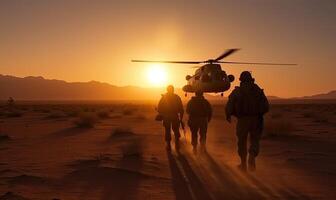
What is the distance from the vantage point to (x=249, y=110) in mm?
9219

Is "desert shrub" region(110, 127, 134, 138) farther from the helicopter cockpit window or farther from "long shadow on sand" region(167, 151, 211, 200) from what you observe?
the helicopter cockpit window

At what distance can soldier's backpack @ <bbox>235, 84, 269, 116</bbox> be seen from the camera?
9227mm

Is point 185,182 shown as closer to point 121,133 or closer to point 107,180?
point 107,180

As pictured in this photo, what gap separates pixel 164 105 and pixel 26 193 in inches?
244

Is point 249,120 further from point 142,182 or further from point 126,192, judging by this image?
point 126,192

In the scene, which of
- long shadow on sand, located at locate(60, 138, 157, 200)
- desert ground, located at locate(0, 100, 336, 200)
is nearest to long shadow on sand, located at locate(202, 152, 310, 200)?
desert ground, located at locate(0, 100, 336, 200)

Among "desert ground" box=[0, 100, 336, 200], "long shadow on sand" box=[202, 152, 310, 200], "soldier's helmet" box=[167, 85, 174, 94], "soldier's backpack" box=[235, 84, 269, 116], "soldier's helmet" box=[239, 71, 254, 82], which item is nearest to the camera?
"long shadow on sand" box=[202, 152, 310, 200]

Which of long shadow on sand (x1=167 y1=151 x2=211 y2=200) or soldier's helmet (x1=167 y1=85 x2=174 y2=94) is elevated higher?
soldier's helmet (x1=167 y1=85 x2=174 y2=94)

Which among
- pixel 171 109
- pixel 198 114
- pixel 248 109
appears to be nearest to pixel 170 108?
pixel 171 109

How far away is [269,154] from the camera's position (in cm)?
1227

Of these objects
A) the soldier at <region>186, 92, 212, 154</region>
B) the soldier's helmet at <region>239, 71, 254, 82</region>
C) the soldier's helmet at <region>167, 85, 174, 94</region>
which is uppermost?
the soldier's helmet at <region>239, 71, 254, 82</region>

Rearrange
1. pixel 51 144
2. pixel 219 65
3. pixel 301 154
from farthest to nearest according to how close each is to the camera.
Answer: pixel 219 65
pixel 51 144
pixel 301 154

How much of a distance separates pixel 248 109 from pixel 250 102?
6.0 inches

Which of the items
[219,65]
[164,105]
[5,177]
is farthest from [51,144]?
[219,65]
